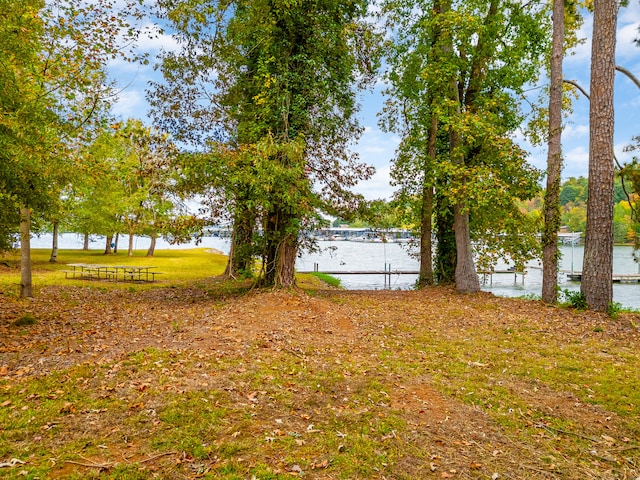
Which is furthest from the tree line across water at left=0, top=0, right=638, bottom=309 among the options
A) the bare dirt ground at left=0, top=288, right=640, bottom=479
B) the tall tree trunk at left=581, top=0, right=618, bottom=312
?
the bare dirt ground at left=0, top=288, right=640, bottom=479

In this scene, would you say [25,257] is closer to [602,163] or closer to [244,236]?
[244,236]

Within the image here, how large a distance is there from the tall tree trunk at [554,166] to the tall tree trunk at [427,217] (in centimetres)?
396

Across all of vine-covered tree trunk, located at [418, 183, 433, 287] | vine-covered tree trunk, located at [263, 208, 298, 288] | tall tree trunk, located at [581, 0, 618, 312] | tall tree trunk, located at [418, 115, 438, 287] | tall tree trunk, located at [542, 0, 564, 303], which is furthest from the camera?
vine-covered tree trunk, located at [418, 183, 433, 287]

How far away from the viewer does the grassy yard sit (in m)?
3.73

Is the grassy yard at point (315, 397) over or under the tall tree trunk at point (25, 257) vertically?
under

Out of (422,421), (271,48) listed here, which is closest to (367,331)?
(422,421)

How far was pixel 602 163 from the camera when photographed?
33.3 ft

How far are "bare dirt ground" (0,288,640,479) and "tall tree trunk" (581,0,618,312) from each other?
1031mm

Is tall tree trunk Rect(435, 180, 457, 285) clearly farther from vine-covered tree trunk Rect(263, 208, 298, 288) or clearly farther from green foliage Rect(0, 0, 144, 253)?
green foliage Rect(0, 0, 144, 253)

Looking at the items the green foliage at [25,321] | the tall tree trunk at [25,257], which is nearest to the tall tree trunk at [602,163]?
the green foliage at [25,321]

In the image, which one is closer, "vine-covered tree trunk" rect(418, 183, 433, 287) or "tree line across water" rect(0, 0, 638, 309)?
"tree line across water" rect(0, 0, 638, 309)

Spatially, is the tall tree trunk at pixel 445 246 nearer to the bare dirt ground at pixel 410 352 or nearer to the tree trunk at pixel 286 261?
the bare dirt ground at pixel 410 352

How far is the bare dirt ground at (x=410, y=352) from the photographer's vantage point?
4.03 metres

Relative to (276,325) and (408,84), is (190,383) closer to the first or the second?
(276,325)
